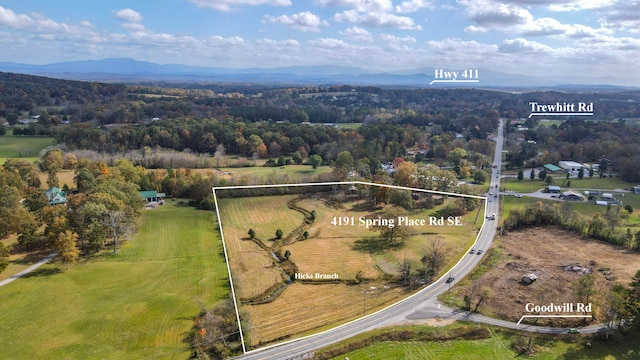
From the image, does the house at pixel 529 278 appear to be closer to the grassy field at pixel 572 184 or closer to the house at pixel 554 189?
the grassy field at pixel 572 184

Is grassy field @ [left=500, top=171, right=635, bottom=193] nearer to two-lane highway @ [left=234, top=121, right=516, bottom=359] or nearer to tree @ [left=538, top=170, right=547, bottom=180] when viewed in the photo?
tree @ [left=538, top=170, right=547, bottom=180]

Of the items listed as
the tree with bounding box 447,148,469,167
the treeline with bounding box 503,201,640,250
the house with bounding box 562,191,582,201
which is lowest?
the treeline with bounding box 503,201,640,250

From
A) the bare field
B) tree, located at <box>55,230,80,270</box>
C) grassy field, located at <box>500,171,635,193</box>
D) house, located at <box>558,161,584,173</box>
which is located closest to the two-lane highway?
the bare field

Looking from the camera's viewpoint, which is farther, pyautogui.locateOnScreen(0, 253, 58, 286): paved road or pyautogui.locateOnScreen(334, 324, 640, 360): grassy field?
pyautogui.locateOnScreen(0, 253, 58, 286): paved road

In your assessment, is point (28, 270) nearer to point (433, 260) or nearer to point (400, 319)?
point (400, 319)

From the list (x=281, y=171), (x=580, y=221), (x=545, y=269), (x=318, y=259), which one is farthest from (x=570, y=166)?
(x=318, y=259)

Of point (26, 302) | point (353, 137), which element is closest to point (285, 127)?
point (353, 137)

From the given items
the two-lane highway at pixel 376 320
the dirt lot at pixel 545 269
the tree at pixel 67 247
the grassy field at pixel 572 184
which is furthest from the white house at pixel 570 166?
the tree at pixel 67 247
